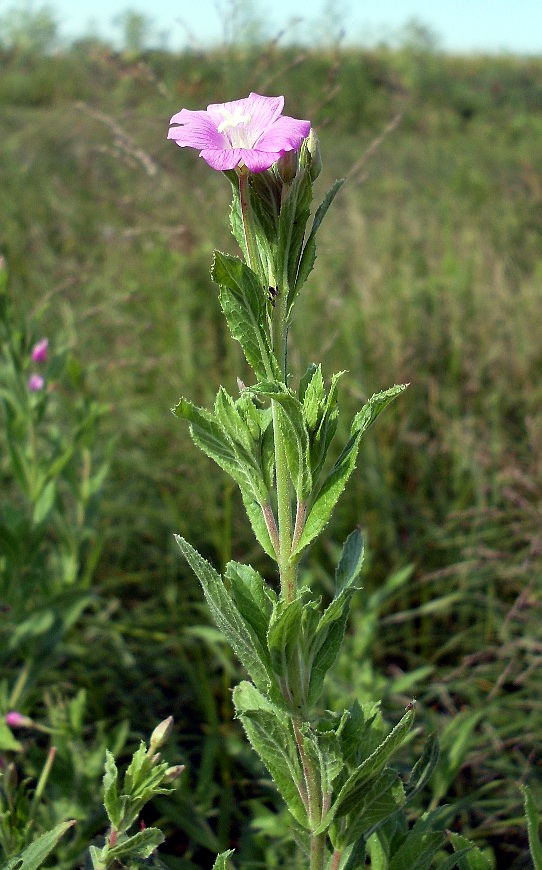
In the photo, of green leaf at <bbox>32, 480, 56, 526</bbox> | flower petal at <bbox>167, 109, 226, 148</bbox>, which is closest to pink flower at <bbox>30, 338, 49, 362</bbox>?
green leaf at <bbox>32, 480, 56, 526</bbox>

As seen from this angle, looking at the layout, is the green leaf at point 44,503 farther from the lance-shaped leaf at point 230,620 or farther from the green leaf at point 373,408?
the green leaf at point 373,408

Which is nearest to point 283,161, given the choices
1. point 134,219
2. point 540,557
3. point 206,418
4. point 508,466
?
point 206,418

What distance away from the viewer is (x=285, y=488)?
3.27ft

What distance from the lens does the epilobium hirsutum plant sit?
937 millimetres

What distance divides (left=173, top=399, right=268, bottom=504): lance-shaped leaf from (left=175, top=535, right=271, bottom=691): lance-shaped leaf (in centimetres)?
11

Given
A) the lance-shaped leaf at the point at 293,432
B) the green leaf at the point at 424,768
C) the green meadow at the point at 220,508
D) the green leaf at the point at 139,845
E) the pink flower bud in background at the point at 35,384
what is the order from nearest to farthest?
the lance-shaped leaf at the point at 293,432 < the green leaf at the point at 139,845 < the green leaf at the point at 424,768 < the green meadow at the point at 220,508 < the pink flower bud in background at the point at 35,384

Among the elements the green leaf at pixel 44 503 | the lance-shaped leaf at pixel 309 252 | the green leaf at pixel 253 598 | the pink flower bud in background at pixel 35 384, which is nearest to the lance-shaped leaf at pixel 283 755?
the green leaf at pixel 253 598

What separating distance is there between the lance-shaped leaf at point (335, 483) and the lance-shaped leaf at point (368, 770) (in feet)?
0.76

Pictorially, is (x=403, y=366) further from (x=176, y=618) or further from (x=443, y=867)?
(x=443, y=867)

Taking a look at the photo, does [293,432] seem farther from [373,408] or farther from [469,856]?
[469,856]

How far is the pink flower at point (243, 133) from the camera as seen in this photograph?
2.97 feet

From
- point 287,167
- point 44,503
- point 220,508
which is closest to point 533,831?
point 287,167

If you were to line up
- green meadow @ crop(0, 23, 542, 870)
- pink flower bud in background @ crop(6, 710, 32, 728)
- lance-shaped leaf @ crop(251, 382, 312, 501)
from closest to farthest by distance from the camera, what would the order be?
lance-shaped leaf @ crop(251, 382, 312, 501) < pink flower bud in background @ crop(6, 710, 32, 728) < green meadow @ crop(0, 23, 542, 870)

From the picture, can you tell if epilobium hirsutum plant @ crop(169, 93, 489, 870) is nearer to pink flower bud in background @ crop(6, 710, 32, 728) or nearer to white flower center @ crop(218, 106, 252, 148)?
white flower center @ crop(218, 106, 252, 148)
